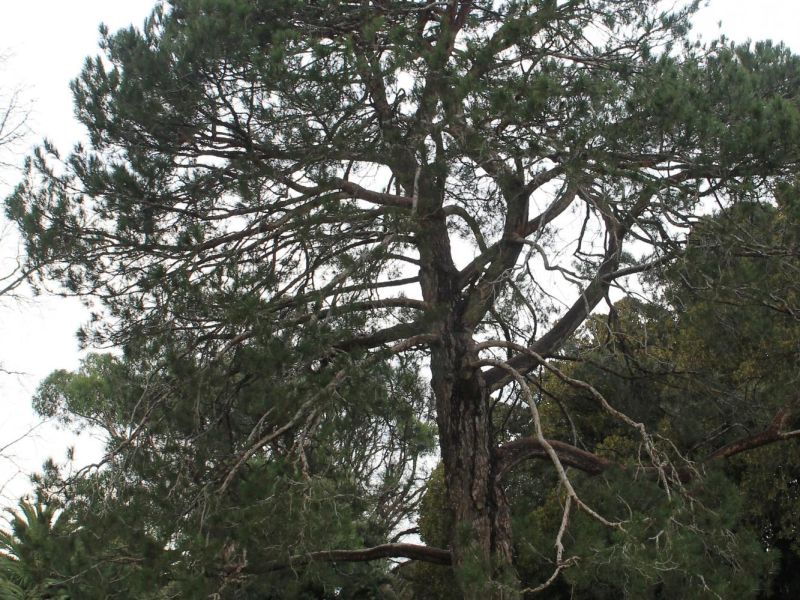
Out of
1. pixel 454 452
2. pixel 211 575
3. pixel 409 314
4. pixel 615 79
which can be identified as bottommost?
pixel 211 575

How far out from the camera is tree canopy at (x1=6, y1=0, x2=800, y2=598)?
479cm

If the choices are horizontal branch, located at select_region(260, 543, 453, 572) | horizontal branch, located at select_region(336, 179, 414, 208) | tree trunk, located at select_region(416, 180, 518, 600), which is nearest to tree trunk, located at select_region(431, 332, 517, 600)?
tree trunk, located at select_region(416, 180, 518, 600)

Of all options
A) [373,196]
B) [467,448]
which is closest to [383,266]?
[373,196]

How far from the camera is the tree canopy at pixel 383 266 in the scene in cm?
479

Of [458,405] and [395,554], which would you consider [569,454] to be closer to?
[458,405]

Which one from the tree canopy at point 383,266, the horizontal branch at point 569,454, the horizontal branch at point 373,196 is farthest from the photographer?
the horizontal branch at point 373,196

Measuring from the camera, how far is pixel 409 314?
6.50 m

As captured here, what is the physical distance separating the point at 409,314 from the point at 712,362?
3.77 meters

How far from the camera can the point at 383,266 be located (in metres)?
6.05

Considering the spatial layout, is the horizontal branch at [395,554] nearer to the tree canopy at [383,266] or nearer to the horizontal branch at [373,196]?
the tree canopy at [383,266]

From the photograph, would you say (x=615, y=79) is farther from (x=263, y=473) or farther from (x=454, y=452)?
(x=263, y=473)

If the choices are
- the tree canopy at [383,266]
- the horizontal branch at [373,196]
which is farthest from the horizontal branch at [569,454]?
the horizontal branch at [373,196]

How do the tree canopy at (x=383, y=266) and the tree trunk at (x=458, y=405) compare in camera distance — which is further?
the tree trunk at (x=458, y=405)

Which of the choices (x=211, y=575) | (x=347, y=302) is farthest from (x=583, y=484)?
(x=211, y=575)
